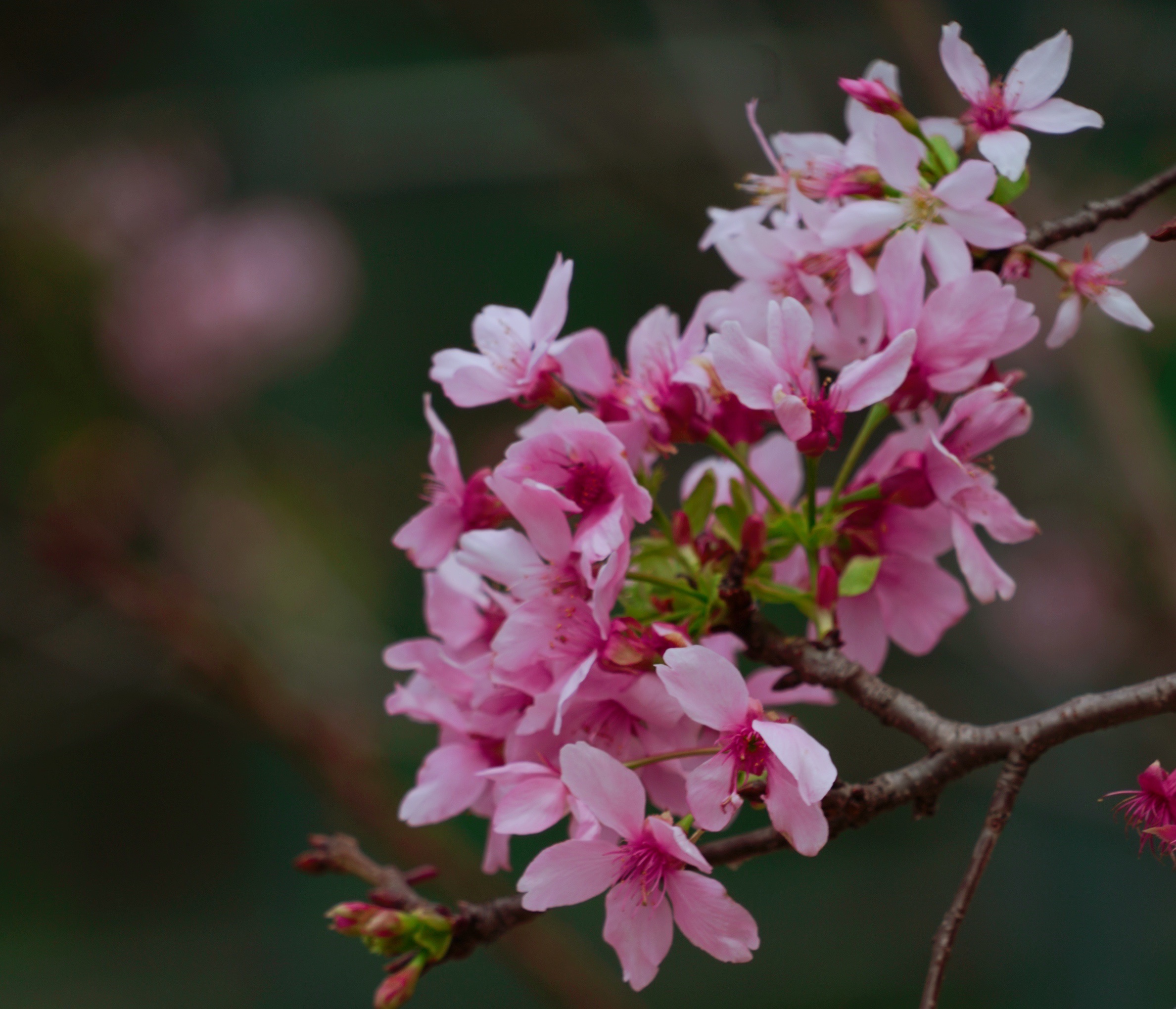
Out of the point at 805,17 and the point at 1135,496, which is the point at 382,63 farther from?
the point at 1135,496

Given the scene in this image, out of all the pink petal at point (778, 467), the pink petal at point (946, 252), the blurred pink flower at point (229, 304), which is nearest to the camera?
the pink petal at point (946, 252)

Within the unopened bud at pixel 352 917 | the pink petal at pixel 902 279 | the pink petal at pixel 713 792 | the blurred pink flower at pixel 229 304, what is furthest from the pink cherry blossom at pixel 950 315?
the blurred pink flower at pixel 229 304

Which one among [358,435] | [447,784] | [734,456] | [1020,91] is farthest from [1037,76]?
[358,435]

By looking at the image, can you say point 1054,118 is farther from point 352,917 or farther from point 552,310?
point 352,917

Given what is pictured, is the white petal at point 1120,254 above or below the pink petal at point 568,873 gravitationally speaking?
above

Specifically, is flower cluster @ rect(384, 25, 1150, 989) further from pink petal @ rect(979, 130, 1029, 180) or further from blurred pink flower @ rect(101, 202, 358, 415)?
blurred pink flower @ rect(101, 202, 358, 415)

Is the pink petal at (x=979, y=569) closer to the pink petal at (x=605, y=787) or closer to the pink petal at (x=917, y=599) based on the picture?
the pink petal at (x=917, y=599)

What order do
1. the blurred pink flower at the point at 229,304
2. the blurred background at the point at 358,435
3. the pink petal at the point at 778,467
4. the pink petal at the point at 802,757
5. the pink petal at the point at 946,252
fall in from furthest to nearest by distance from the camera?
the blurred pink flower at the point at 229,304 → the blurred background at the point at 358,435 → the pink petal at the point at 778,467 → the pink petal at the point at 946,252 → the pink petal at the point at 802,757

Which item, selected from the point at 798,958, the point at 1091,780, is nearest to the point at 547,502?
the point at 1091,780
